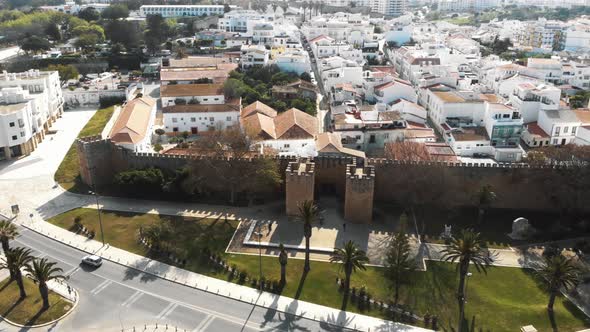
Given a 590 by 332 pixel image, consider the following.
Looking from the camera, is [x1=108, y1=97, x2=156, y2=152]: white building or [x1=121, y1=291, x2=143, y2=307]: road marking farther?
[x1=108, y1=97, x2=156, y2=152]: white building

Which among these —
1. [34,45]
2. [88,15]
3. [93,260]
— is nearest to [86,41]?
[34,45]

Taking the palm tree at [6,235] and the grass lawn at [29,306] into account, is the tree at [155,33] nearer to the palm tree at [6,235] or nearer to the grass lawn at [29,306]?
the palm tree at [6,235]

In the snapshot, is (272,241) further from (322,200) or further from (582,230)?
(582,230)

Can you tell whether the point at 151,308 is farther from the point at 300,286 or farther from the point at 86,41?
the point at 86,41

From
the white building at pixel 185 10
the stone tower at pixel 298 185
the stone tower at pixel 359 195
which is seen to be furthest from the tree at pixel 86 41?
the stone tower at pixel 359 195

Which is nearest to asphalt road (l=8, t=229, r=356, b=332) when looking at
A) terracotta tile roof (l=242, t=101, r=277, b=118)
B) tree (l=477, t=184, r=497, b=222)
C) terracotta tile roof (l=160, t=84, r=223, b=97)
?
tree (l=477, t=184, r=497, b=222)

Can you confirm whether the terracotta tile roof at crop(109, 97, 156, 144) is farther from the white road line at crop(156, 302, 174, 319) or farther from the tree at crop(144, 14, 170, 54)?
the tree at crop(144, 14, 170, 54)
